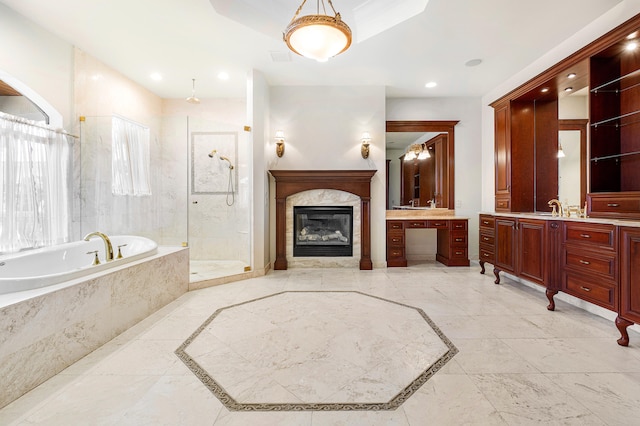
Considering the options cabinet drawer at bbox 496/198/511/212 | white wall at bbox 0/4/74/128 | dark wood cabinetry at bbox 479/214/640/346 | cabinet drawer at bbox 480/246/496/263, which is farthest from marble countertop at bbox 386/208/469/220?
white wall at bbox 0/4/74/128

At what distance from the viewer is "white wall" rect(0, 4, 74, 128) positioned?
8.75ft

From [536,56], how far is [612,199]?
220 cm

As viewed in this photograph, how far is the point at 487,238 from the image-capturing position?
153 inches

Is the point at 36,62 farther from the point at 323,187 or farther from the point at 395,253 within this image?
the point at 395,253

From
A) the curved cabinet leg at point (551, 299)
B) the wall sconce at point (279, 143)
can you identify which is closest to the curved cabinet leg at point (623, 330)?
the curved cabinet leg at point (551, 299)

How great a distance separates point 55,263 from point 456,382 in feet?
11.5

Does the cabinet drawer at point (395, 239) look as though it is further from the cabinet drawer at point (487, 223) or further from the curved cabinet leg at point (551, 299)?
the curved cabinet leg at point (551, 299)

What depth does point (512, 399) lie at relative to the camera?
1.48 m

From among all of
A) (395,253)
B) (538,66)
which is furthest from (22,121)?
(538,66)

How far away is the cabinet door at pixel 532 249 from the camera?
291 cm

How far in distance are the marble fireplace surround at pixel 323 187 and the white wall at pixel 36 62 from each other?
2636 mm

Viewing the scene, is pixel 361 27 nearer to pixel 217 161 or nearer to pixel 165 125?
pixel 217 161

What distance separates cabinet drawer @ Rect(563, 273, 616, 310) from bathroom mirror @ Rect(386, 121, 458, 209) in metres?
2.48

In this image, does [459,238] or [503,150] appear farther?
[459,238]
